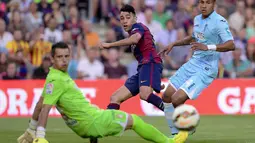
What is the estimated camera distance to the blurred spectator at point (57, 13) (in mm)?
21266

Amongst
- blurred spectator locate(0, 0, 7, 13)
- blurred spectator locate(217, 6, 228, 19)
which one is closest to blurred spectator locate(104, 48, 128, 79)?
blurred spectator locate(0, 0, 7, 13)

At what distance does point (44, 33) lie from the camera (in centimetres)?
2062

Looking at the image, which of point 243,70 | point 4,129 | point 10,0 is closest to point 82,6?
point 10,0

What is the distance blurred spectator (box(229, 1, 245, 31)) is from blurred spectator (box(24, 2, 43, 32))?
592 centimetres

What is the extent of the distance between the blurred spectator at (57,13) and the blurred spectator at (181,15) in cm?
344

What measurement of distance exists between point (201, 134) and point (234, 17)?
32.2ft

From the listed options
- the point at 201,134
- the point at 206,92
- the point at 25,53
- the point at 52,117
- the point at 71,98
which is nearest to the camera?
the point at 71,98

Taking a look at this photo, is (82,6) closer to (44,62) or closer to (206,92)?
(44,62)

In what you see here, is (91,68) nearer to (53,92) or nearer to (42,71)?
(42,71)

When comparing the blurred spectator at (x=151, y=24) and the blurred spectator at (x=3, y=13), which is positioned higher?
the blurred spectator at (x=3, y=13)

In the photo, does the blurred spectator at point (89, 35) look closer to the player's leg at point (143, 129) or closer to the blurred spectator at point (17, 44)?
the blurred spectator at point (17, 44)

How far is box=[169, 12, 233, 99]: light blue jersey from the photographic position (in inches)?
464

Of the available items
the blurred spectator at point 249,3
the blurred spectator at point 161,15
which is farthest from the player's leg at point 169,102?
the blurred spectator at point 249,3

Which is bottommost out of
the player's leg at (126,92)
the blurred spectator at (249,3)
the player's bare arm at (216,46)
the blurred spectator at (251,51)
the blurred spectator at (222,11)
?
the blurred spectator at (251,51)
